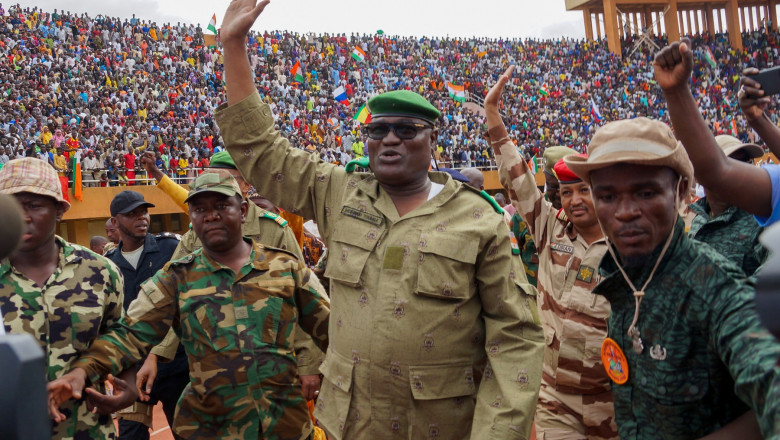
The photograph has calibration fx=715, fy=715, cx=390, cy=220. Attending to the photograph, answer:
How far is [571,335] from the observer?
323cm

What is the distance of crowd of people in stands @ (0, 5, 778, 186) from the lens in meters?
18.8

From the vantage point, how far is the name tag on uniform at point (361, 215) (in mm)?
2557

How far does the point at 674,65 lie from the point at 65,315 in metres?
2.43

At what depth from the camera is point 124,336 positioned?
3035mm

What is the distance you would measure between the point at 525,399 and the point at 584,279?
3.65 ft

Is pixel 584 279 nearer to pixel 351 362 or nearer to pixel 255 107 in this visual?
pixel 351 362

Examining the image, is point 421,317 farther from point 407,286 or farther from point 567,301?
point 567,301

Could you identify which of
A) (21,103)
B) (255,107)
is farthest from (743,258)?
(21,103)

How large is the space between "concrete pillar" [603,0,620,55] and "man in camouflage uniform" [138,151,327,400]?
3875 centimetres

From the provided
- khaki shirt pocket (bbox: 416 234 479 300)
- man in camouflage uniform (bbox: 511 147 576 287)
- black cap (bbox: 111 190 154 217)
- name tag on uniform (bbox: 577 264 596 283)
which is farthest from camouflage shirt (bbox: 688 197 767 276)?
black cap (bbox: 111 190 154 217)

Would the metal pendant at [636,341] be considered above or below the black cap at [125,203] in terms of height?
below

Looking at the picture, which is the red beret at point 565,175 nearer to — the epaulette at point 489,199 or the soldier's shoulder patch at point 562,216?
the soldier's shoulder patch at point 562,216

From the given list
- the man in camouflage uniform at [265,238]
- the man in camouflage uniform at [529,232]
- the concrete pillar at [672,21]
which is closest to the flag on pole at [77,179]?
the man in camouflage uniform at [265,238]

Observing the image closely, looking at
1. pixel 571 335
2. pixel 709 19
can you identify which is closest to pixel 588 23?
pixel 709 19
